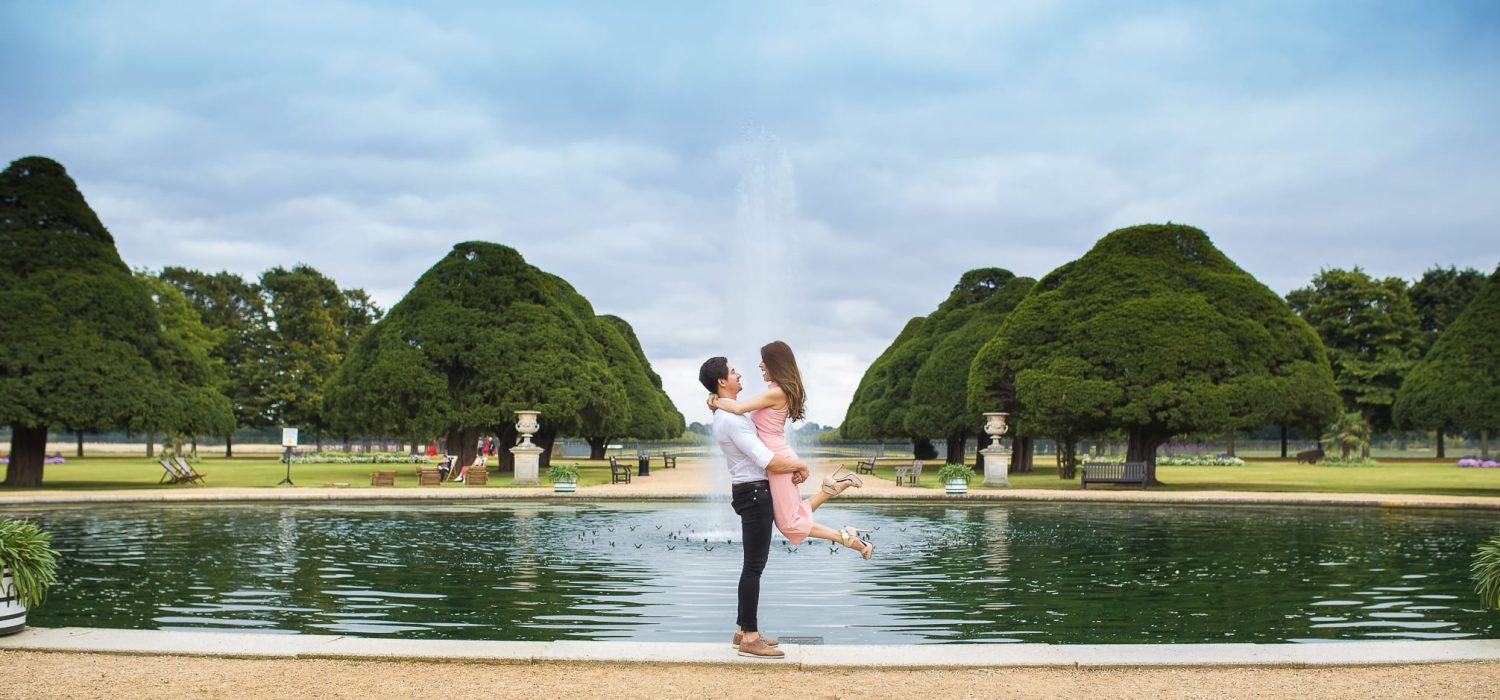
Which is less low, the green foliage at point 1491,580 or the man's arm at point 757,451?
the man's arm at point 757,451

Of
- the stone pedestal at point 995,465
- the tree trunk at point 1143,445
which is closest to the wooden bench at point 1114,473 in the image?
the stone pedestal at point 995,465

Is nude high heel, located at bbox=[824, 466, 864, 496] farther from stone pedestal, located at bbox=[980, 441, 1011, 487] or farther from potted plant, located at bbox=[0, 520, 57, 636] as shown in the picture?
stone pedestal, located at bbox=[980, 441, 1011, 487]

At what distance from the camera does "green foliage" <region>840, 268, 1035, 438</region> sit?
50.7 metres

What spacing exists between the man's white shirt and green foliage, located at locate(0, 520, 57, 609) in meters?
5.66

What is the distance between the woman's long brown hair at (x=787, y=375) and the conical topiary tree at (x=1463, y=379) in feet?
119

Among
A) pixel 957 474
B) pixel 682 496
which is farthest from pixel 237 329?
pixel 957 474

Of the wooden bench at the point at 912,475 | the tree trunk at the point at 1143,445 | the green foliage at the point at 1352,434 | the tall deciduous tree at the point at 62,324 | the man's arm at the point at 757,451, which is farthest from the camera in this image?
the green foliage at the point at 1352,434

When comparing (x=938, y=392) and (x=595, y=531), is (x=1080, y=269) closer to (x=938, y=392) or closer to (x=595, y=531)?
(x=938, y=392)

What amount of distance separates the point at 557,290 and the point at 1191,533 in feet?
115

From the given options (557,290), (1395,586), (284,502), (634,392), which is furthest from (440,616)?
(634,392)

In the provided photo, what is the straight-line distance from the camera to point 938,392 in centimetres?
5116

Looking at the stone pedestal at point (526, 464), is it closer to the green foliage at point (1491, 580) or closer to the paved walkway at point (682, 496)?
the paved walkway at point (682, 496)

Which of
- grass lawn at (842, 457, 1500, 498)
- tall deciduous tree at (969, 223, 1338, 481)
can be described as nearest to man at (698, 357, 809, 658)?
grass lawn at (842, 457, 1500, 498)

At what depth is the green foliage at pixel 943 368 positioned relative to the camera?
50656mm
